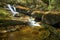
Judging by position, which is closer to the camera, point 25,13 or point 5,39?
point 5,39

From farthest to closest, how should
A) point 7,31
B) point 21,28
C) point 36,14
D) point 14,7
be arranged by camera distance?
point 14,7, point 36,14, point 21,28, point 7,31

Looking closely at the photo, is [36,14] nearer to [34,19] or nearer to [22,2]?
[34,19]

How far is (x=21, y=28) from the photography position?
16.0 metres

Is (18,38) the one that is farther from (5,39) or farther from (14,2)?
(14,2)

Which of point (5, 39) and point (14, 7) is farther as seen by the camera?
point (14, 7)

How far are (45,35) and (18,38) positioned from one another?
8.33ft

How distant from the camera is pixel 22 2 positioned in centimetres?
2966

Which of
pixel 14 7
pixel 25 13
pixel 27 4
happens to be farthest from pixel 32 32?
pixel 27 4

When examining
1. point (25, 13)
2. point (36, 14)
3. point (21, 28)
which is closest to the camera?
point (21, 28)

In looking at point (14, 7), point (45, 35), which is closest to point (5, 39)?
point (45, 35)

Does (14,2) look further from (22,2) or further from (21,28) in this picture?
(21,28)

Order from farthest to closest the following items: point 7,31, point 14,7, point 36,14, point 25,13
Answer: point 14,7 → point 25,13 → point 36,14 → point 7,31

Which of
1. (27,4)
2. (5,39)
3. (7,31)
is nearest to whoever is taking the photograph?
(5,39)

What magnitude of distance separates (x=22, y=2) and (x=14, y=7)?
414 centimetres
